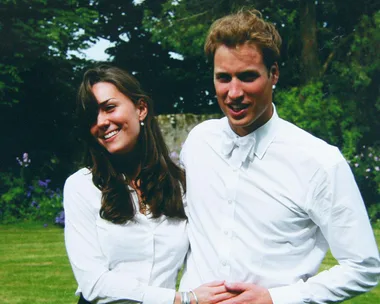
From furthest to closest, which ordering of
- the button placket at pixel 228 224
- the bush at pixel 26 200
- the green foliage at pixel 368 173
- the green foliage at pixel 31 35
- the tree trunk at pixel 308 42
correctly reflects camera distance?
the tree trunk at pixel 308 42, the green foliage at pixel 31 35, the green foliage at pixel 368 173, the bush at pixel 26 200, the button placket at pixel 228 224

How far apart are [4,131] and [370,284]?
1359 centimetres

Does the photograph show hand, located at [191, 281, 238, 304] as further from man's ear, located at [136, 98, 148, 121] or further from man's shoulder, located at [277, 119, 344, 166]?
man's ear, located at [136, 98, 148, 121]

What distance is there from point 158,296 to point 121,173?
2.18 ft

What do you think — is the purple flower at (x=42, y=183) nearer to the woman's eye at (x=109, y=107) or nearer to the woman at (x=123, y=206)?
the woman at (x=123, y=206)

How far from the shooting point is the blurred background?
45.9 ft

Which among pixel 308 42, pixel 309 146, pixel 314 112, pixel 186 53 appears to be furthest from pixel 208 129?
pixel 186 53

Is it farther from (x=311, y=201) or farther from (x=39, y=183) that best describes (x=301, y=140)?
(x=39, y=183)

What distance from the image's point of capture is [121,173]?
351cm

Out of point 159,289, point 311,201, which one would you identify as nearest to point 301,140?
point 311,201

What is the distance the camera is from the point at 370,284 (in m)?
2.98

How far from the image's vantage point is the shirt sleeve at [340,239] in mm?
2824

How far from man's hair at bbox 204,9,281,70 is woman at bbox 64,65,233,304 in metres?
0.64

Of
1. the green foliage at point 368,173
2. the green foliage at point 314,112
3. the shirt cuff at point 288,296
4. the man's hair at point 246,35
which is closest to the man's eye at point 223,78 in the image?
the man's hair at point 246,35

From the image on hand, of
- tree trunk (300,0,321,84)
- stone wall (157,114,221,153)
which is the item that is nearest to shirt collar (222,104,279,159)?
stone wall (157,114,221,153)
